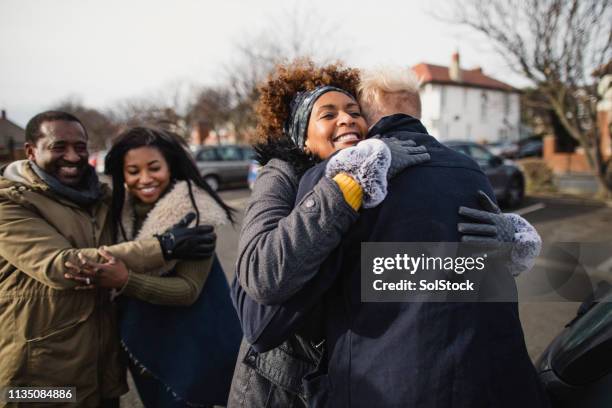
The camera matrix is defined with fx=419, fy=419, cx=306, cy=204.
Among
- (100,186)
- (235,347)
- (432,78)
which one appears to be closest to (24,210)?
(100,186)

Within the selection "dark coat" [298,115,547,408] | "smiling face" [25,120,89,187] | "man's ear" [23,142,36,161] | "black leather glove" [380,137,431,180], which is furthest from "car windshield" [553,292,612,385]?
"man's ear" [23,142,36,161]

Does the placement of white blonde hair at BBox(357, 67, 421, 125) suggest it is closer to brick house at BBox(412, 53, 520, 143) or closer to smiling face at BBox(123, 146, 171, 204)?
smiling face at BBox(123, 146, 171, 204)

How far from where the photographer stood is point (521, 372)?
112 centimetres

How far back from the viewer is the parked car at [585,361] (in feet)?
4.32

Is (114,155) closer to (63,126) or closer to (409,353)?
(63,126)

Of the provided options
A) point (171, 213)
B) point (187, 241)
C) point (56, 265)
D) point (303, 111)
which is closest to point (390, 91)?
point (303, 111)

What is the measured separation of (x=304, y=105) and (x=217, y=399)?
1448 millimetres

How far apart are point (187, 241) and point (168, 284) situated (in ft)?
0.73

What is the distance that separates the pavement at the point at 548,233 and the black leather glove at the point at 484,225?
131 cm

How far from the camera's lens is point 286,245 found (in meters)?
1.06

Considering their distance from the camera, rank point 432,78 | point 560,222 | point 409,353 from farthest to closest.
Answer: point 432,78
point 560,222
point 409,353

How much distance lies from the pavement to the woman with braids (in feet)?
1.04

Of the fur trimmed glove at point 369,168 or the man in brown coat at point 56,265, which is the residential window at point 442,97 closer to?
the man in brown coat at point 56,265

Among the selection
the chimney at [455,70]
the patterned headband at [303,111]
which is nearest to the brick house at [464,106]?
the chimney at [455,70]
